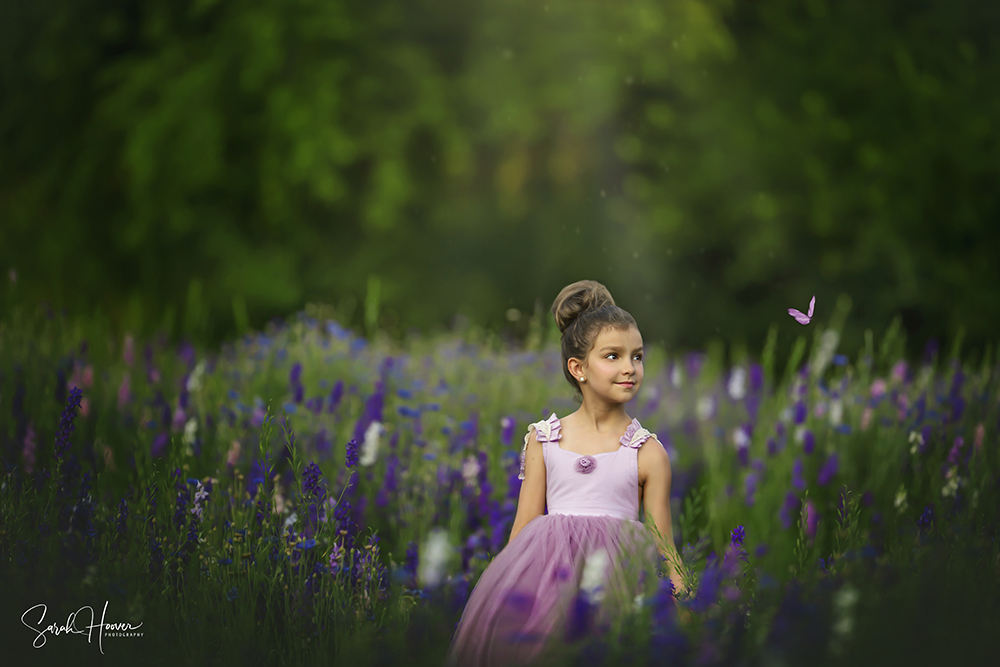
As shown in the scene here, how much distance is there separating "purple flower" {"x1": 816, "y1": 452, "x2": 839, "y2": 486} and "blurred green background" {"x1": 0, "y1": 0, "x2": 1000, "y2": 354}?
10.3ft

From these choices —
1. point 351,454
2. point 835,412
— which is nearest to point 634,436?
point 351,454

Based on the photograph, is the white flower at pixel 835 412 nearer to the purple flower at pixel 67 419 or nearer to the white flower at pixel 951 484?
the white flower at pixel 951 484

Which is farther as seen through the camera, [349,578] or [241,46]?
[241,46]

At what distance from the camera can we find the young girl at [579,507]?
176 cm

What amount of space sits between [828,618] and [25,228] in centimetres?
655

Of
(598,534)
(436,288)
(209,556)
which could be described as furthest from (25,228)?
(598,534)

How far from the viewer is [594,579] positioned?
68.4 inches

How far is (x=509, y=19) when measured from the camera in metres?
7.24

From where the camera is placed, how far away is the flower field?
1.79 m

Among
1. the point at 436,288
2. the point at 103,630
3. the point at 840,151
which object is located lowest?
the point at 103,630

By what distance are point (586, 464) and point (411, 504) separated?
1.08m

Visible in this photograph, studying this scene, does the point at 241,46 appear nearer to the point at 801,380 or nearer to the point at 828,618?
the point at 801,380

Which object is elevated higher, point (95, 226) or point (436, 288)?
point (95, 226)

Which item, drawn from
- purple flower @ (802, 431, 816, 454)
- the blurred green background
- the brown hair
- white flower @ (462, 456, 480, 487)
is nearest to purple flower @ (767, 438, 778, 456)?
purple flower @ (802, 431, 816, 454)
